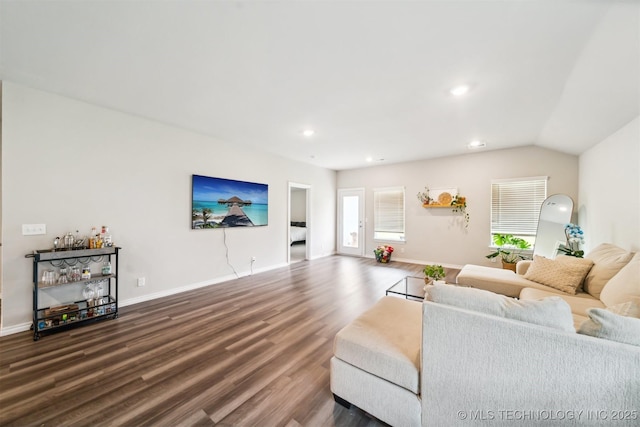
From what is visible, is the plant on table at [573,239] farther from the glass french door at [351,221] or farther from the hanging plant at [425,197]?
the glass french door at [351,221]

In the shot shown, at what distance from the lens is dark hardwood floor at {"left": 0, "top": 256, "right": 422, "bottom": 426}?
1541 mm

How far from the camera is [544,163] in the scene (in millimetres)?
4652

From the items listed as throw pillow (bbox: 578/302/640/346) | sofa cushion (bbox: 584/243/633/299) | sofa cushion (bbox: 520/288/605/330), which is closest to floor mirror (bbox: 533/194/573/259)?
sofa cushion (bbox: 584/243/633/299)

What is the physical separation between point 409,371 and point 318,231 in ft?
18.1

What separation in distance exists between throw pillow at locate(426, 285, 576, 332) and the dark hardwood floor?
3.07ft

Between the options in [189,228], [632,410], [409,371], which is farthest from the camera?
[189,228]

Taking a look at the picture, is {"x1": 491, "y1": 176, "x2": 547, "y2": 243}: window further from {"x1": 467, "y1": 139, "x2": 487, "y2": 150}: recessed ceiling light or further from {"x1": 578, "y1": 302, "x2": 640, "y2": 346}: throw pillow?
{"x1": 578, "y1": 302, "x2": 640, "y2": 346}: throw pillow

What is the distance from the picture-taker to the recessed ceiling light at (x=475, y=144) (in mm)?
4492

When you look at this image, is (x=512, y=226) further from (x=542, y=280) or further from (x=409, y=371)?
(x=409, y=371)

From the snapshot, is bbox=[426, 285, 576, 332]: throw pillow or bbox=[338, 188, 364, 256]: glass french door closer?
bbox=[426, 285, 576, 332]: throw pillow

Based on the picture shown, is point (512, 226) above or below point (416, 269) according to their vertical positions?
above

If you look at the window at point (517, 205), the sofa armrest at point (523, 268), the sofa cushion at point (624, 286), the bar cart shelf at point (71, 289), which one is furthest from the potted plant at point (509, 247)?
the bar cart shelf at point (71, 289)

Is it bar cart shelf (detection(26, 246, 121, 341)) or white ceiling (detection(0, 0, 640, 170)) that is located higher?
white ceiling (detection(0, 0, 640, 170))

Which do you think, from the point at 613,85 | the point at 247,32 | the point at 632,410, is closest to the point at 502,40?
the point at 613,85
